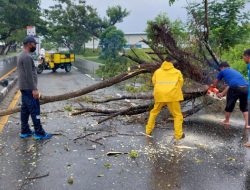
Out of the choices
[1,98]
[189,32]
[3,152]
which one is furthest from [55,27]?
[3,152]

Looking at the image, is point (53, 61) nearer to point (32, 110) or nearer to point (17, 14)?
point (17, 14)

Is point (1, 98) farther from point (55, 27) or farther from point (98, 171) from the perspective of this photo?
point (55, 27)

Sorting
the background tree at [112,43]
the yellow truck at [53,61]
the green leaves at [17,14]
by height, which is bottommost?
the yellow truck at [53,61]

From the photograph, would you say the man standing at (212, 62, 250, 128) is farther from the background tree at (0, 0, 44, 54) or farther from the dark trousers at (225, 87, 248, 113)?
the background tree at (0, 0, 44, 54)

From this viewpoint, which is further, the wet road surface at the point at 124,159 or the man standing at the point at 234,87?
the man standing at the point at 234,87

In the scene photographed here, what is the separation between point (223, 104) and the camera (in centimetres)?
973

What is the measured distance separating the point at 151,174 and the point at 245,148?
2162 mm

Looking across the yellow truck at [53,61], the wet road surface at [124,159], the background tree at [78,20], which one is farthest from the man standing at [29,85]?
the background tree at [78,20]

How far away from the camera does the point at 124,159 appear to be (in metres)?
5.75

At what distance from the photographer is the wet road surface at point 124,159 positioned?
188 inches

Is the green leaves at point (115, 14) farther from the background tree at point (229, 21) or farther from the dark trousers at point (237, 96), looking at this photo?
the dark trousers at point (237, 96)

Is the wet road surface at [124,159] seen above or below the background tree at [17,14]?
below

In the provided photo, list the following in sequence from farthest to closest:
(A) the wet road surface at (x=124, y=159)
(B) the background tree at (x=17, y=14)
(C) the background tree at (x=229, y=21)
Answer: (B) the background tree at (x=17, y=14)
(C) the background tree at (x=229, y=21)
(A) the wet road surface at (x=124, y=159)

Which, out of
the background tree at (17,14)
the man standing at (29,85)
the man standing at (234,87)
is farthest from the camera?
the background tree at (17,14)
